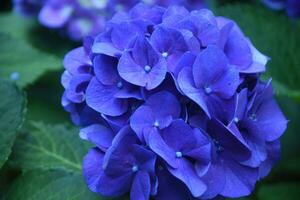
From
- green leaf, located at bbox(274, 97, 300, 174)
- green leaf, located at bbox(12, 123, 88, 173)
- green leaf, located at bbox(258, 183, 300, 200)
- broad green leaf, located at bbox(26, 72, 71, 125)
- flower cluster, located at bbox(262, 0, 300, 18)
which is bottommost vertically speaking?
broad green leaf, located at bbox(26, 72, 71, 125)

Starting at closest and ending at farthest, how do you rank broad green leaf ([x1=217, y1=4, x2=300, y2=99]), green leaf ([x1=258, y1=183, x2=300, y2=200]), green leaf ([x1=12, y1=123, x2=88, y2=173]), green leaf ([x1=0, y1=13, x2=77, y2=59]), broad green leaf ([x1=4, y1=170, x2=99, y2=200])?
1. broad green leaf ([x1=4, y1=170, x2=99, y2=200])
2. green leaf ([x1=12, y1=123, x2=88, y2=173])
3. green leaf ([x1=258, y1=183, x2=300, y2=200])
4. broad green leaf ([x1=217, y1=4, x2=300, y2=99])
5. green leaf ([x1=0, y1=13, x2=77, y2=59])

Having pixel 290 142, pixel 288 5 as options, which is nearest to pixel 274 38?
pixel 288 5

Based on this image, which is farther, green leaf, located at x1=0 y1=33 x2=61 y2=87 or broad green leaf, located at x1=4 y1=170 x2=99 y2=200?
green leaf, located at x1=0 y1=33 x2=61 y2=87

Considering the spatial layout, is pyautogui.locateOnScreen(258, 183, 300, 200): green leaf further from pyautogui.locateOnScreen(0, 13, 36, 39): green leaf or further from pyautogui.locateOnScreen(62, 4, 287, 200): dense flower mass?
pyautogui.locateOnScreen(0, 13, 36, 39): green leaf

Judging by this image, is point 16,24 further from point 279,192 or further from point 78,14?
point 279,192

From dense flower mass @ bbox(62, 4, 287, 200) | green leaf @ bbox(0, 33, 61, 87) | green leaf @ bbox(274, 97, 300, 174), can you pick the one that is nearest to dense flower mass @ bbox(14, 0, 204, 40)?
green leaf @ bbox(0, 33, 61, 87)

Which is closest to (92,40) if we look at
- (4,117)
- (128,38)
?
(128,38)

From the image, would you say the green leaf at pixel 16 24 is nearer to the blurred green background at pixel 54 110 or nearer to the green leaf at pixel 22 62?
the blurred green background at pixel 54 110
